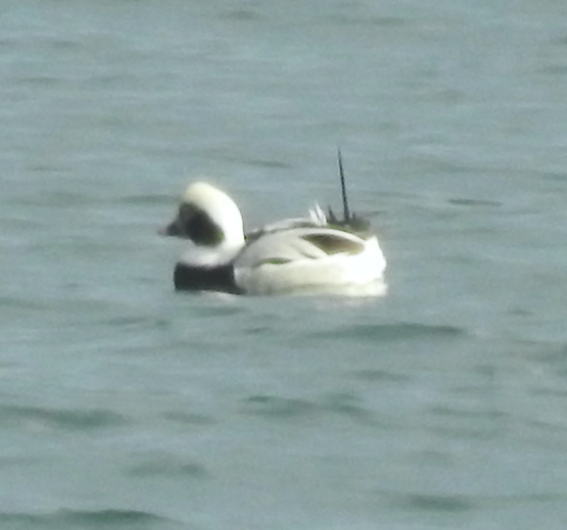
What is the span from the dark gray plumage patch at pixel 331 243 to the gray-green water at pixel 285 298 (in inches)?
12.0

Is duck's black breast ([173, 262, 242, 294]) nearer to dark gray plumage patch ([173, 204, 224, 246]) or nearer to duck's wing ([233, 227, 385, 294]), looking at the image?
duck's wing ([233, 227, 385, 294])

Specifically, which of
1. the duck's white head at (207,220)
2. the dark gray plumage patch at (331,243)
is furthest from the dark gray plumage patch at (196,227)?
the dark gray plumage patch at (331,243)

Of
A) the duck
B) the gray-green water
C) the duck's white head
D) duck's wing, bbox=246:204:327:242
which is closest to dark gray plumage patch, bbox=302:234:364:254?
the duck

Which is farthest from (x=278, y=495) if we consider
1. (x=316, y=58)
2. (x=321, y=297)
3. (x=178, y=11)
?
(x=178, y=11)

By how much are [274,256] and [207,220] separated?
537 millimetres

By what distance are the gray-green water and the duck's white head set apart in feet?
0.92

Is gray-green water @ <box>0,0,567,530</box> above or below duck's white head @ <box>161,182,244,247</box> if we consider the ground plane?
below

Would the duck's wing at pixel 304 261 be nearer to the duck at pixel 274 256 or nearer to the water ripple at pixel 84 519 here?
the duck at pixel 274 256

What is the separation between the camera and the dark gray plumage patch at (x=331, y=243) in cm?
1359

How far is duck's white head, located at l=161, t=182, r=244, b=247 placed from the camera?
13867 mm

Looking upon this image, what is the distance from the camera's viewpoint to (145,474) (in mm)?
10078

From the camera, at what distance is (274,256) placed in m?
13.5

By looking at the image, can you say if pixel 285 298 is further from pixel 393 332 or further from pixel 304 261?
pixel 393 332

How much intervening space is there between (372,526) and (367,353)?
104 inches
